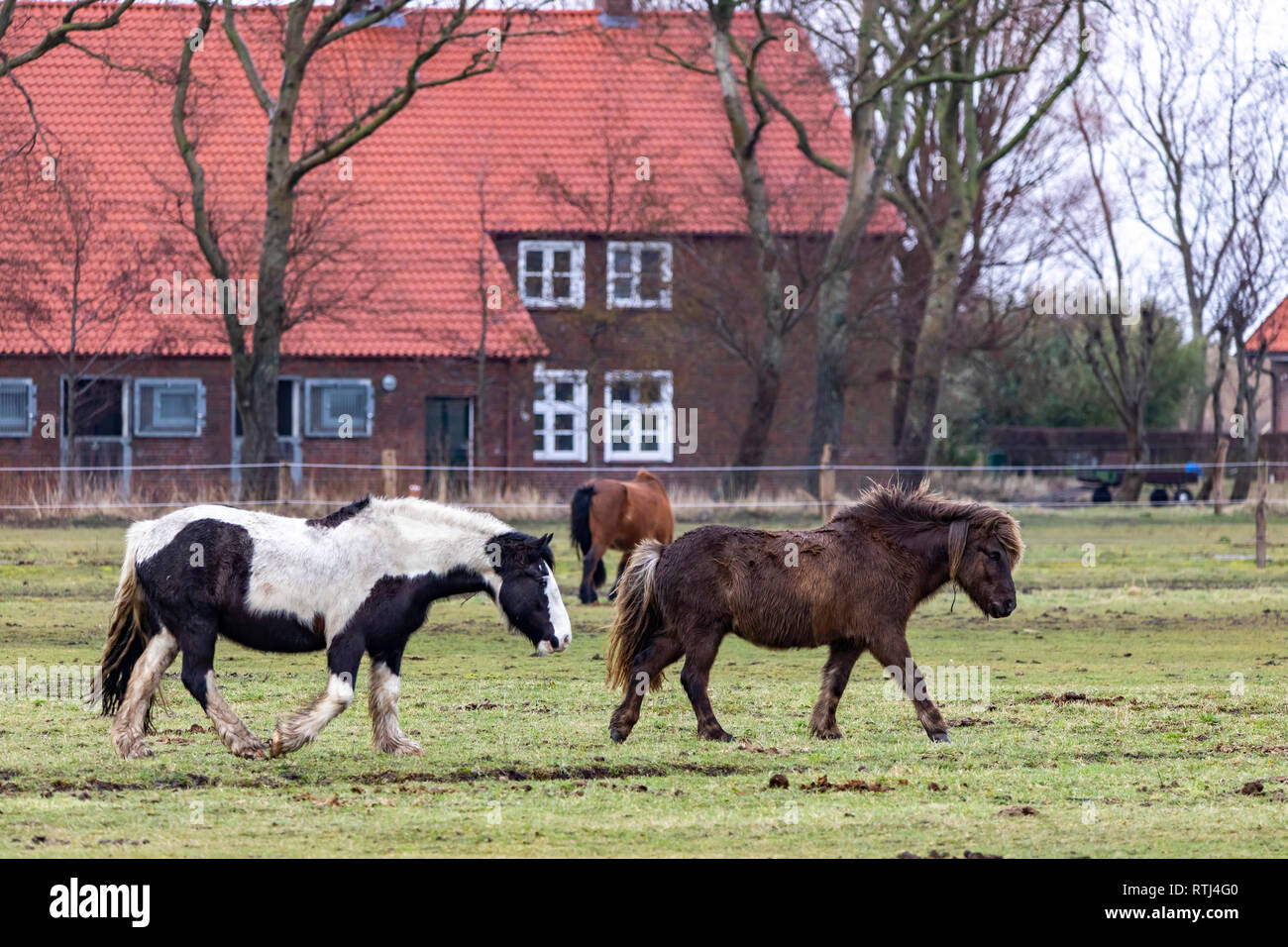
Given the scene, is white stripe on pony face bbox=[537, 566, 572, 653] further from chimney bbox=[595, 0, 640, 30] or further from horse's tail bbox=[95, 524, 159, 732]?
chimney bbox=[595, 0, 640, 30]

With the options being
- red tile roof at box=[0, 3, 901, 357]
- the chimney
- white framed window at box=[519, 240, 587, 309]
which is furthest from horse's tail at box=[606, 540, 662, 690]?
the chimney

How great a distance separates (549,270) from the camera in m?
36.3

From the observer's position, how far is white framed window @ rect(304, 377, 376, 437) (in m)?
34.5

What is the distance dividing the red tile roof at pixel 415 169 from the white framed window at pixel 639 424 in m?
2.90

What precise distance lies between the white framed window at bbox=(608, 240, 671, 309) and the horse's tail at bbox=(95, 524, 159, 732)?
84.3 feet

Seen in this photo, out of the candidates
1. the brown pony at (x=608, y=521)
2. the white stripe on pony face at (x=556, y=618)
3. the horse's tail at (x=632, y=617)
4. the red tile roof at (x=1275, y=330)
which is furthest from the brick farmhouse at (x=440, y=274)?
the white stripe on pony face at (x=556, y=618)

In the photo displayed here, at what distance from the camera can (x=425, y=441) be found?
34688mm

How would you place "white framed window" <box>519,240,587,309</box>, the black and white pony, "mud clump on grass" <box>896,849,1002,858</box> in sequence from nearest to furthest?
1. "mud clump on grass" <box>896,849,1002,858</box>
2. the black and white pony
3. "white framed window" <box>519,240,587,309</box>

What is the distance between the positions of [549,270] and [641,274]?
2.41 metres

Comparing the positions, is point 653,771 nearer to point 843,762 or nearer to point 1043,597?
point 843,762

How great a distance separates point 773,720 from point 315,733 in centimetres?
322

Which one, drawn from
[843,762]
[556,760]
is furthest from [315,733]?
[843,762]

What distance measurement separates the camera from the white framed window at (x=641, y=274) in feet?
116

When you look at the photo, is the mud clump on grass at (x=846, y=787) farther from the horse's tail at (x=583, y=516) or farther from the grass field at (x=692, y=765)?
the horse's tail at (x=583, y=516)
